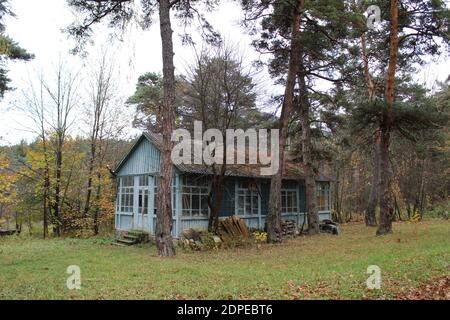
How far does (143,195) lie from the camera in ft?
59.0

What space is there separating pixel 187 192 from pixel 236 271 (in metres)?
7.29

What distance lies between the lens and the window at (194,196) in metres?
16.0

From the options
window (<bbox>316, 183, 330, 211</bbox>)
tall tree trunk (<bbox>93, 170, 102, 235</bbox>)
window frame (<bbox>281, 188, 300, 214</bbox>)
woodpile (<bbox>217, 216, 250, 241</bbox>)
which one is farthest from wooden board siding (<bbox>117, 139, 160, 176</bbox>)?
window (<bbox>316, 183, 330, 211</bbox>)

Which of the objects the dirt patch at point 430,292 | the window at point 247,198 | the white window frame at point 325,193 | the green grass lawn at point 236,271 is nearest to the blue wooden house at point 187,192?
the window at point 247,198

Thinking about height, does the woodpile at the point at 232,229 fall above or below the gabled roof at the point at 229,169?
below

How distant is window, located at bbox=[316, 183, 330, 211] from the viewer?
77.0 feet

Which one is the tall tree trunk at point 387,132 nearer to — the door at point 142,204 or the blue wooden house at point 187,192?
the blue wooden house at point 187,192

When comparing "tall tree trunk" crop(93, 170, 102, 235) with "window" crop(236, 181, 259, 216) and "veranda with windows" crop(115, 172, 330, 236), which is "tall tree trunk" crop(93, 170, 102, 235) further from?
"window" crop(236, 181, 259, 216)

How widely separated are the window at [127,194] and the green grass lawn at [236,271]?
521cm

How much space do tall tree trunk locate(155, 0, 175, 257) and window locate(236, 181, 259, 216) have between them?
20.7ft

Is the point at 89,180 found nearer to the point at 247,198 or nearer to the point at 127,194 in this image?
the point at 127,194

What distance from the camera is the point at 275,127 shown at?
55.9ft

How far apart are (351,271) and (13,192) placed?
19620 millimetres
